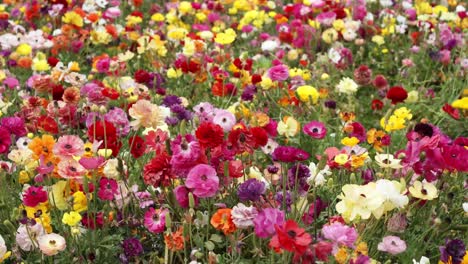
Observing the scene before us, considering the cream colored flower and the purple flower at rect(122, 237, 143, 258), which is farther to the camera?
the cream colored flower

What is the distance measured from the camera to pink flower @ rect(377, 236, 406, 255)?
6.50 feet

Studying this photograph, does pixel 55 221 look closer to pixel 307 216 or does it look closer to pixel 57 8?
pixel 307 216

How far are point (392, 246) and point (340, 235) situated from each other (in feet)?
0.69

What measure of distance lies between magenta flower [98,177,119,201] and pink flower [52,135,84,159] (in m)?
0.13

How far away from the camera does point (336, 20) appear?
15.8ft

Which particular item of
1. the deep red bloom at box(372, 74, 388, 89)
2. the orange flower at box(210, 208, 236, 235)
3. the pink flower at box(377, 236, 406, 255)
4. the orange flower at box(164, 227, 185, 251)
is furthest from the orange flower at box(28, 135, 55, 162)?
the deep red bloom at box(372, 74, 388, 89)

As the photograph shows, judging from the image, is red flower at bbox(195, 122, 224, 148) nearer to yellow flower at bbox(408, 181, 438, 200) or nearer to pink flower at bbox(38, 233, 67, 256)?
pink flower at bbox(38, 233, 67, 256)

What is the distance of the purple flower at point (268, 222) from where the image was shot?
180 cm

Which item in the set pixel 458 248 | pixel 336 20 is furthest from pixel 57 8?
pixel 458 248

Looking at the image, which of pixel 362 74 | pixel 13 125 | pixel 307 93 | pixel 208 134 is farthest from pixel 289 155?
pixel 362 74

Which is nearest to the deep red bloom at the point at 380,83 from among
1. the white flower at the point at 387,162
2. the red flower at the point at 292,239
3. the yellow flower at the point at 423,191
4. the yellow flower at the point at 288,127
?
the yellow flower at the point at 288,127

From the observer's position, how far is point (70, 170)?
6.93 feet

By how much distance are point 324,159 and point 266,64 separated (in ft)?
8.17

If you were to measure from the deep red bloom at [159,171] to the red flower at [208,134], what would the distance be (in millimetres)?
131
